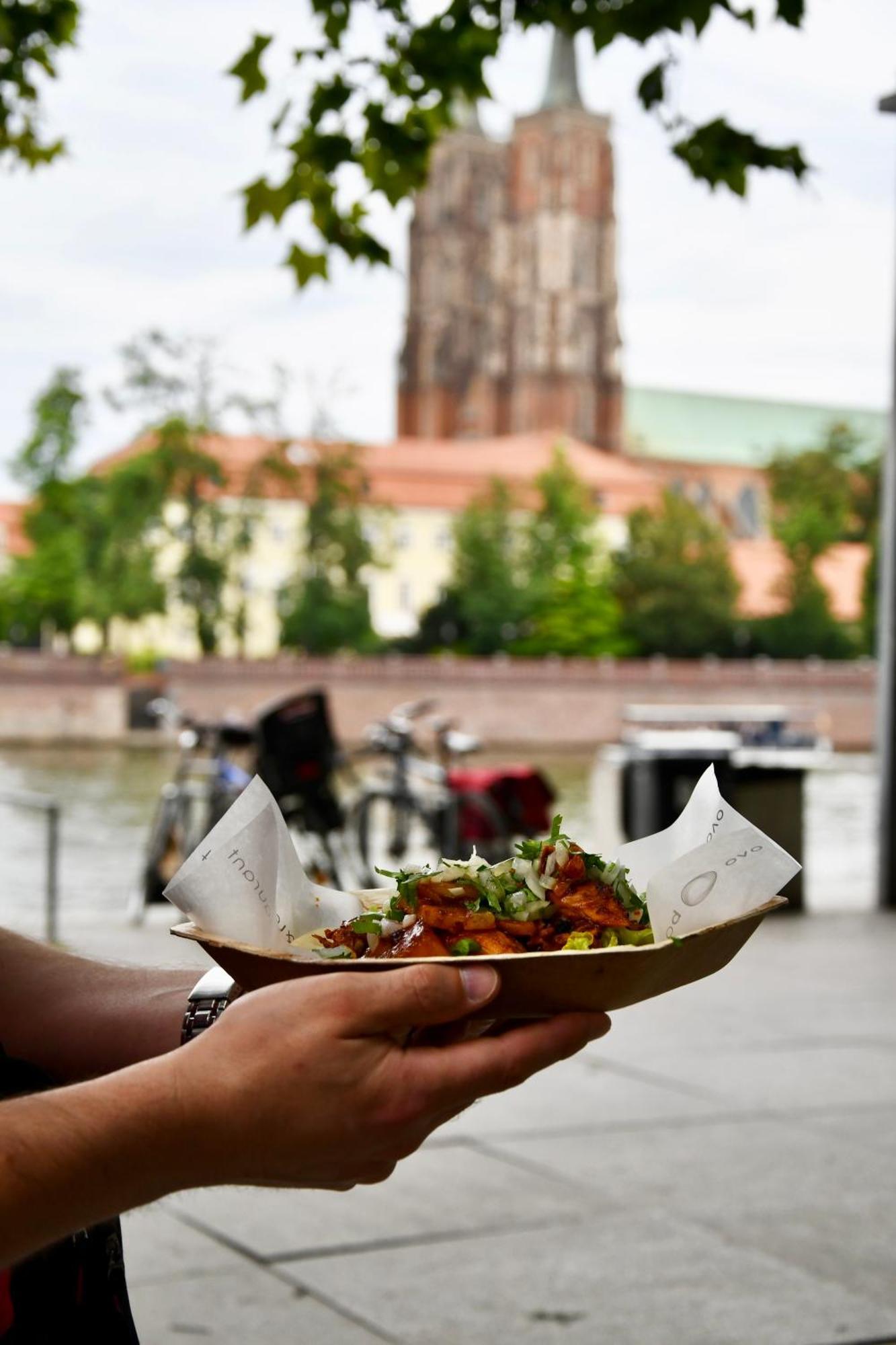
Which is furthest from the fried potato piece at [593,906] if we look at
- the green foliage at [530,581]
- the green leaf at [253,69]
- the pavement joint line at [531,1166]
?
the green foliage at [530,581]

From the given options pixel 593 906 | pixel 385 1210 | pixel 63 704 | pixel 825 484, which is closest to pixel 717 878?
pixel 593 906

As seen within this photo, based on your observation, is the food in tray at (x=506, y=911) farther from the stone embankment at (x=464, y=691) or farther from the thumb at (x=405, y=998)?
the stone embankment at (x=464, y=691)

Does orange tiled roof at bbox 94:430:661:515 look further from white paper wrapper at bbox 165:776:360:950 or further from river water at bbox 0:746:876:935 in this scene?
white paper wrapper at bbox 165:776:360:950

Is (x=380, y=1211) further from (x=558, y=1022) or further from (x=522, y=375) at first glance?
(x=522, y=375)

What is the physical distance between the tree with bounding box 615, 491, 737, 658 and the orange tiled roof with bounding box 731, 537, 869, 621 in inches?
148

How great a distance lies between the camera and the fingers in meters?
1.31

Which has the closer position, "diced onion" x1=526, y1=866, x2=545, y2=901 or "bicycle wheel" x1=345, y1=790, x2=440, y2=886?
"diced onion" x1=526, y1=866, x2=545, y2=901

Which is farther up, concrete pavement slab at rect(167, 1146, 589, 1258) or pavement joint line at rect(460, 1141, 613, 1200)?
concrete pavement slab at rect(167, 1146, 589, 1258)

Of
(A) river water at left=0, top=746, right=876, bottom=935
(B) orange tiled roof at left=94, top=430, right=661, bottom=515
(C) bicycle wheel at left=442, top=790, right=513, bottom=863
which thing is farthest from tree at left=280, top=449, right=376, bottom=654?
(C) bicycle wheel at left=442, top=790, right=513, bottom=863

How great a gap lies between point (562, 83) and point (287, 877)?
106 m

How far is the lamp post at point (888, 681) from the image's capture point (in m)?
10.2

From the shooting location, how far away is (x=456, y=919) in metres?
1.41

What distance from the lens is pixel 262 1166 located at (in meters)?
1.32

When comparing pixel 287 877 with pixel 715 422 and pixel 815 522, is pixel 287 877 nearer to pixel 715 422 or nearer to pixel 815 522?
pixel 815 522
